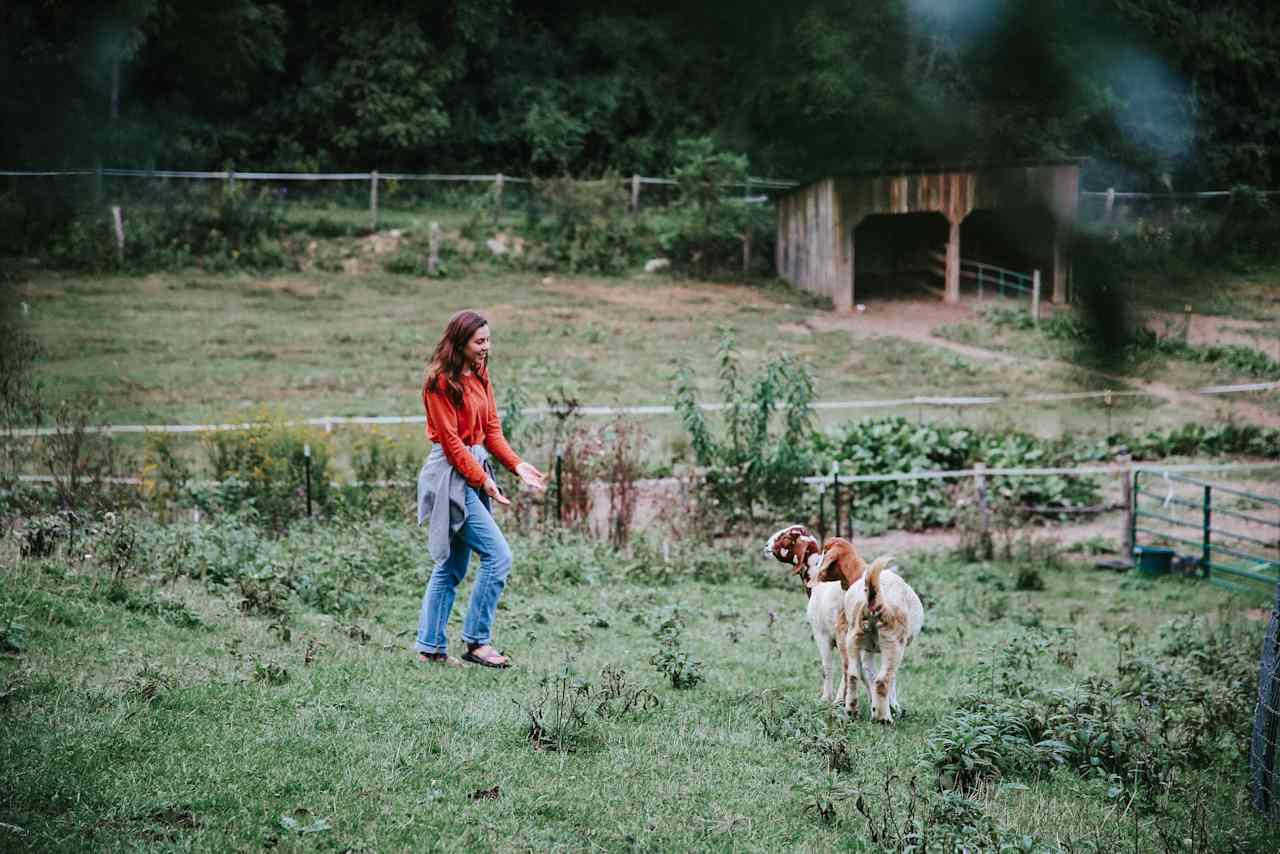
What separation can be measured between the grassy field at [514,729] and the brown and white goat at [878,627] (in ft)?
0.51

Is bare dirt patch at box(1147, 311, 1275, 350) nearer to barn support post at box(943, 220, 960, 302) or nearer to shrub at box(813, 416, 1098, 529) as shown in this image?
barn support post at box(943, 220, 960, 302)

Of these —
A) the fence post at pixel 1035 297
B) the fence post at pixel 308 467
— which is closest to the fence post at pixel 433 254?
the fence post at pixel 308 467

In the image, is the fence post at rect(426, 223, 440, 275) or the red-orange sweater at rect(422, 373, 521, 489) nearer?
the red-orange sweater at rect(422, 373, 521, 489)

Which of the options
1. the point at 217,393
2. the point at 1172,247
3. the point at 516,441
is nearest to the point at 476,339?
the point at 1172,247

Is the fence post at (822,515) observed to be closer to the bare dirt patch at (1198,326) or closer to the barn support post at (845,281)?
the barn support post at (845,281)

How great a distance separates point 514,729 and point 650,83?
3254mm

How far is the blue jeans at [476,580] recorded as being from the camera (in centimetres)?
541

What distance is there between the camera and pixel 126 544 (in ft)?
23.4

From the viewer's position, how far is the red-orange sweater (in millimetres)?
5324

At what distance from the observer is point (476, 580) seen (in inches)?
215

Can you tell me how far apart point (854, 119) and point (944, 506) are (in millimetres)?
11731

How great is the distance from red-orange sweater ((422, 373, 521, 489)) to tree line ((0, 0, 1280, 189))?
3598mm

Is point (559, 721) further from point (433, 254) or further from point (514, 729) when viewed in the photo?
point (433, 254)

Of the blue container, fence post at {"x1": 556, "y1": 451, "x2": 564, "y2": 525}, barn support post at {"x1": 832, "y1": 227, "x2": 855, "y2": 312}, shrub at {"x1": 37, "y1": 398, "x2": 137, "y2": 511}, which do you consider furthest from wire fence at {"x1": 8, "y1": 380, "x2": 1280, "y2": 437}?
barn support post at {"x1": 832, "y1": 227, "x2": 855, "y2": 312}
